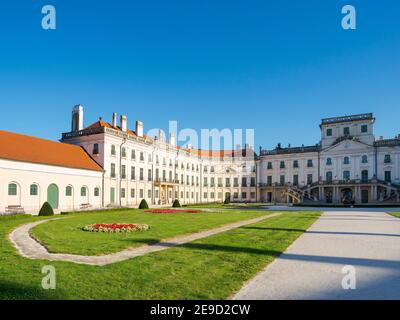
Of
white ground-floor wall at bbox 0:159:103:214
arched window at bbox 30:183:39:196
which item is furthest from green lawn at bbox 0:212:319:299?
arched window at bbox 30:183:39:196

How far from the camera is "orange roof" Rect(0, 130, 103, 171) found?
28.1 m

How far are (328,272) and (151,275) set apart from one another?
164 inches

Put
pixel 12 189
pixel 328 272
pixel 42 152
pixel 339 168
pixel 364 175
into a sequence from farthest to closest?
pixel 339 168 → pixel 364 175 → pixel 42 152 → pixel 12 189 → pixel 328 272

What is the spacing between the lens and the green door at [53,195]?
99.5ft

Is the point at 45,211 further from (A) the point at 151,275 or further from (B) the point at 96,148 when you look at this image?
(A) the point at 151,275

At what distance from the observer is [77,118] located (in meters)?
41.8

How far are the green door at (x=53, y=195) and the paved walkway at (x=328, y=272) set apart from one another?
87.1 ft

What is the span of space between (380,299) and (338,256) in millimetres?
3787

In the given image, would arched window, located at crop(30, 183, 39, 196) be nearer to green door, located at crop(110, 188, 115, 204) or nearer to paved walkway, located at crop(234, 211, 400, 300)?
green door, located at crop(110, 188, 115, 204)

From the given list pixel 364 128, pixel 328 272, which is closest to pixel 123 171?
pixel 328 272

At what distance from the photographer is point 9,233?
1375 centimetres

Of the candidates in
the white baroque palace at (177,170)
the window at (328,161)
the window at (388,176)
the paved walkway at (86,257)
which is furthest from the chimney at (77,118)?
the window at (388,176)

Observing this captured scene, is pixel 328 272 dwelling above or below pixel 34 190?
below
